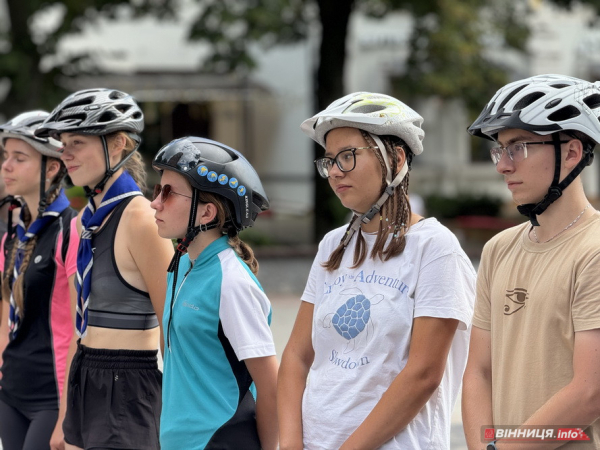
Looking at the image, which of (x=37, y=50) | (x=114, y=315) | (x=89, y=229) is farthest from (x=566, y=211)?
(x=37, y=50)

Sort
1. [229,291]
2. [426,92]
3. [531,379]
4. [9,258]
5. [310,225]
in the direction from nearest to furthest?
1. [531,379]
2. [229,291]
3. [9,258]
4. [426,92]
5. [310,225]

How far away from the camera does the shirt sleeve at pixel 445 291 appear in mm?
3031

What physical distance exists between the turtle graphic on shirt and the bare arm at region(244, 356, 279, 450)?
337 mm

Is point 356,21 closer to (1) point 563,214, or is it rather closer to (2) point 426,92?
(2) point 426,92

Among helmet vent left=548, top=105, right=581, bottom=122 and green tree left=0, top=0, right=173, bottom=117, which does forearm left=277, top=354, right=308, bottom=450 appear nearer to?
helmet vent left=548, top=105, right=581, bottom=122

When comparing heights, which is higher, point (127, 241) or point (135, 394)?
point (127, 241)

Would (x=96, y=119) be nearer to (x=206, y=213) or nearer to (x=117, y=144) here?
(x=117, y=144)

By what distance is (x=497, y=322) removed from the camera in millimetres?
3016

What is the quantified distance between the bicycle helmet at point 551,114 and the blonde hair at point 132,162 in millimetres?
1819

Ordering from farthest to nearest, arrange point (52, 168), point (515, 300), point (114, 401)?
point (52, 168) < point (114, 401) < point (515, 300)

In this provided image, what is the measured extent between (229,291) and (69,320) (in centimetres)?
139

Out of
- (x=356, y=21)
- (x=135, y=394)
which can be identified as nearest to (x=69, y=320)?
(x=135, y=394)

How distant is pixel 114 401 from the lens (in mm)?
3836

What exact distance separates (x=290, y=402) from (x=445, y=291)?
0.72 meters
